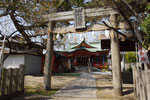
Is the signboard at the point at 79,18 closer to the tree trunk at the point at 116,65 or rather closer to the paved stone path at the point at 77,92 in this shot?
the tree trunk at the point at 116,65

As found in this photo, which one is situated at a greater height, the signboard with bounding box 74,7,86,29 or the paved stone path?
the signboard with bounding box 74,7,86,29

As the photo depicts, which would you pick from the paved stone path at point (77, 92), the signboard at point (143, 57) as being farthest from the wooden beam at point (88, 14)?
the paved stone path at point (77, 92)

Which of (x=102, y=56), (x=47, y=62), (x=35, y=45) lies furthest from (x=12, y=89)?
(x=102, y=56)

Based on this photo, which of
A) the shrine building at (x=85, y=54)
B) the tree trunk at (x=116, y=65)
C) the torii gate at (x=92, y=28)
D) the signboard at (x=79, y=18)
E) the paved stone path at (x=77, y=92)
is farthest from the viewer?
the shrine building at (x=85, y=54)

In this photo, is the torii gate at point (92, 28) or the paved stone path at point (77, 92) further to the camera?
the torii gate at point (92, 28)

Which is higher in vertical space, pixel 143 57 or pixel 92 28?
pixel 92 28

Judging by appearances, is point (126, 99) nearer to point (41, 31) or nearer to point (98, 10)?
point (98, 10)

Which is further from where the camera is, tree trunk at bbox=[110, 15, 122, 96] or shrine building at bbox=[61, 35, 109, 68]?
shrine building at bbox=[61, 35, 109, 68]

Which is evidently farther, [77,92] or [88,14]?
[88,14]

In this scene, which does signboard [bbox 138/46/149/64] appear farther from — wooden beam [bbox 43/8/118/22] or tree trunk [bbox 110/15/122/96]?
wooden beam [bbox 43/8/118/22]

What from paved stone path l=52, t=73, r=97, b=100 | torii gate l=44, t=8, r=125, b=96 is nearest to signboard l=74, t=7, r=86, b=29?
torii gate l=44, t=8, r=125, b=96

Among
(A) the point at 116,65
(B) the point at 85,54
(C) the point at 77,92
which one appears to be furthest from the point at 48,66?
(B) the point at 85,54

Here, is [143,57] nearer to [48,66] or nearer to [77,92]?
[77,92]

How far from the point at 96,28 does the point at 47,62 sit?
331 centimetres
